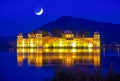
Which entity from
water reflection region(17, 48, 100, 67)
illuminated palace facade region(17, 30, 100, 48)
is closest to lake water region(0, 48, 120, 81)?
water reflection region(17, 48, 100, 67)

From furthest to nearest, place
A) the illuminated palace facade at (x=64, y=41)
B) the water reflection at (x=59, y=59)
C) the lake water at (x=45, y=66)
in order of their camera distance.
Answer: the illuminated palace facade at (x=64, y=41) → the water reflection at (x=59, y=59) → the lake water at (x=45, y=66)

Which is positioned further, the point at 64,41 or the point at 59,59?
the point at 64,41

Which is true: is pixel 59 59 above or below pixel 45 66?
above

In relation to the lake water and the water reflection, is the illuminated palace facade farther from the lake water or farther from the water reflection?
the lake water

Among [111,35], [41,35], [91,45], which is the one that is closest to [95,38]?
[91,45]

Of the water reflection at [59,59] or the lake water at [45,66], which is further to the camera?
the water reflection at [59,59]

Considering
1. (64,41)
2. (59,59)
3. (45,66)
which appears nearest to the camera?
(45,66)

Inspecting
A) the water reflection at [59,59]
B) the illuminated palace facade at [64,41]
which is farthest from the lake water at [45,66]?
the illuminated palace facade at [64,41]

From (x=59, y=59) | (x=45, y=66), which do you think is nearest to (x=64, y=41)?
(x=59, y=59)

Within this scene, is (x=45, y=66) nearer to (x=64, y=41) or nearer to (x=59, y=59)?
(x=59, y=59)

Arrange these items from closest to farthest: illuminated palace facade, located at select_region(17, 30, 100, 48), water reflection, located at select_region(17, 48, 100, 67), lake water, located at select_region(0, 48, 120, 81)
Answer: lake water, located at select_region(0, 48, 120, 81)
water reflection, located at select_region(17, 48, 100, 67)
illuminated palace facade, located at select_region(17, 30, 100, 48)

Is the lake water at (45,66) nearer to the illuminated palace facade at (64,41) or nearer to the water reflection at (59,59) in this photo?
the water reflection at (59,59)

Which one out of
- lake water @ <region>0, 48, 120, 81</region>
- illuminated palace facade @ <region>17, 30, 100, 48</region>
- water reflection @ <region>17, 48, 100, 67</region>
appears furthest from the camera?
illuminated palace facade @ <region>17, 30, 100, 48</region>

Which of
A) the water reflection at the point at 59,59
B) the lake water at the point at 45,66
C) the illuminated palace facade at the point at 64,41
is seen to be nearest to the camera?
the lake water at the point at 45,66
